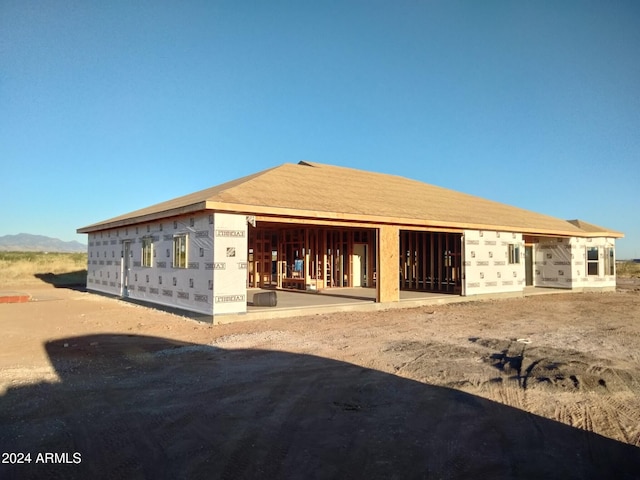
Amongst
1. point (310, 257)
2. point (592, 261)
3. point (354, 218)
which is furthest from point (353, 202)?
point (592, 261)

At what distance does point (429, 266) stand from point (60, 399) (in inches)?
757

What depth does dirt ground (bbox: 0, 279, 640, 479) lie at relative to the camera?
13.0 feet

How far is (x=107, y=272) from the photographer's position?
68.7 feet

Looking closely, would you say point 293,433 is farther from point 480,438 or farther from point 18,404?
point 18,404

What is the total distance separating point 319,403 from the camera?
18.2 ft

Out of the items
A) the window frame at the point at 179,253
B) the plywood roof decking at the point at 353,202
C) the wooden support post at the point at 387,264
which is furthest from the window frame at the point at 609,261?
the window frame at the point at 179,253

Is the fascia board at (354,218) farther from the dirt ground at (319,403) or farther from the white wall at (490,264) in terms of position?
the dirt ground at (319,403)

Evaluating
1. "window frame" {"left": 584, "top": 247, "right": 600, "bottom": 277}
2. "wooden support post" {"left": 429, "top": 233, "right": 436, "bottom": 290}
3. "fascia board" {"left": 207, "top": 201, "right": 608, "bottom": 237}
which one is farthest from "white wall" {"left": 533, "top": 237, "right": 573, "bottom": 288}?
"wooden support post" {"left": 429, "top": 233, "right": 436, "bottom": 290}

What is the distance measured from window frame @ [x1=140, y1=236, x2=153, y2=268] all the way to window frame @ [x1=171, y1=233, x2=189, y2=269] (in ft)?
7.25

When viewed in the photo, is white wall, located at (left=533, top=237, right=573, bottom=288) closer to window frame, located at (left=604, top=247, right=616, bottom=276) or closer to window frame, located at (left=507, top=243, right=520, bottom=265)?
window frame, located at (left=604, top=247, right=616, bottom=276)

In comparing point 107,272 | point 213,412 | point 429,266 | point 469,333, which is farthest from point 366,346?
point 107,272

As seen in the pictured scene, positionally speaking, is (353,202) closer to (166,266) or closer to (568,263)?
(166,266)

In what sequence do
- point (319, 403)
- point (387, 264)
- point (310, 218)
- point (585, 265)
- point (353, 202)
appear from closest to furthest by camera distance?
point (319, 403)
point (310, 218)
point (387, 264)
point (353, 202)
point (585, 265)

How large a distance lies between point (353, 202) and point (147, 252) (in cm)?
758
